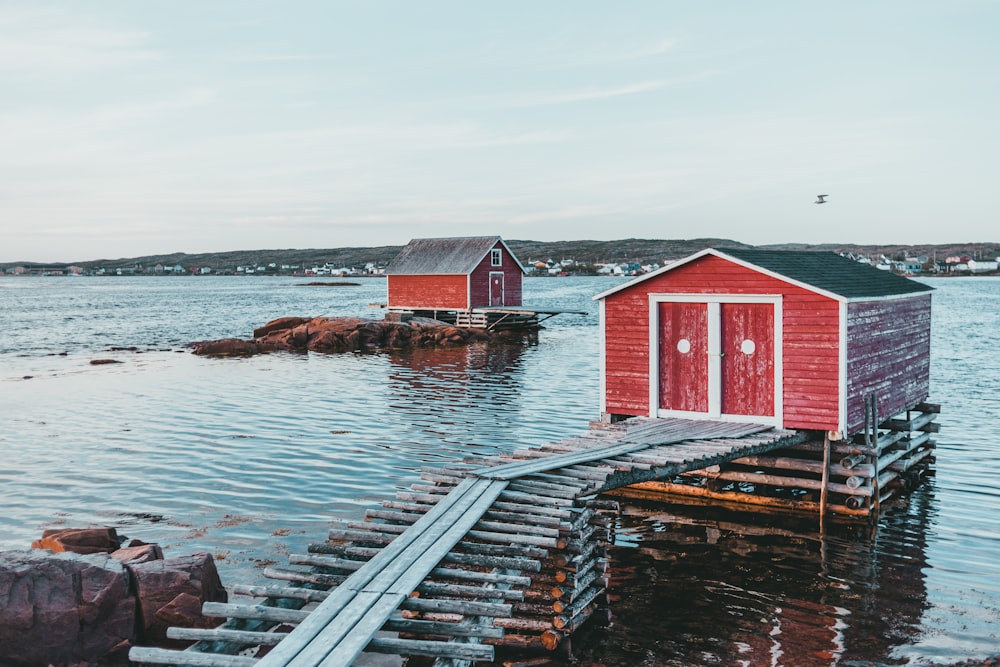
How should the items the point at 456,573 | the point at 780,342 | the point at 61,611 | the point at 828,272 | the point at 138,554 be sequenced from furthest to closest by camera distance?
the point at 828,272 < the point at 780,342 < the point at 138,554 < the point at 61,611 < the point at 456,573

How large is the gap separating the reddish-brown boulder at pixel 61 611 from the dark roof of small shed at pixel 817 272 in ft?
31.0

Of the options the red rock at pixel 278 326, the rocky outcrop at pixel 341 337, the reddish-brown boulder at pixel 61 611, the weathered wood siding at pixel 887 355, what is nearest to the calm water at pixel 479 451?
the weathered wood siding at pixel 887 355

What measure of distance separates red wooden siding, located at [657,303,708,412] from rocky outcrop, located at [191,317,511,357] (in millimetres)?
28973

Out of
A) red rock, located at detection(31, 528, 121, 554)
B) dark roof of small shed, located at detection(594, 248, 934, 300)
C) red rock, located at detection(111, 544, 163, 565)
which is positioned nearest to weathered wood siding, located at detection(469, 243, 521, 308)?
dark roof of small shed, located at detection(594, 248, 934, 300)

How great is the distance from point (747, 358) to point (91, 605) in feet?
35.4

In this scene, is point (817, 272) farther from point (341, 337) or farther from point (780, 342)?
point (341, 337)

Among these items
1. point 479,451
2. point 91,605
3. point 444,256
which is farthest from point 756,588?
point 444,256

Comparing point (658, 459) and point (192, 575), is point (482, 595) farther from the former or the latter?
point (658, 459)

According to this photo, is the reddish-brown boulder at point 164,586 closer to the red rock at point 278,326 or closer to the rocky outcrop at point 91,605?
the rocky outcrop at point 91,605

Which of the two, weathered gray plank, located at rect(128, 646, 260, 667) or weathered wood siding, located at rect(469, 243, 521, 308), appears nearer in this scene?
weathered gray plank, located at rect(128, 646, 260, 667)

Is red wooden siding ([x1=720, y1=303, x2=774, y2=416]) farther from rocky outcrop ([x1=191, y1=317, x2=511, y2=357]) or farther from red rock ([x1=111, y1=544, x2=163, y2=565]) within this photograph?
rocky outcrop ([x1=191, y1=317, x2=511, y2=357])

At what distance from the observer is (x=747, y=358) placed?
15.3m

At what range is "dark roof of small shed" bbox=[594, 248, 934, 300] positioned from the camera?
48.7 ft

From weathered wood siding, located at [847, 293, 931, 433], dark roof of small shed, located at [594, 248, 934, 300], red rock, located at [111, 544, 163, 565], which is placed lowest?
red rock, located at [111, 544, 163, 565]
